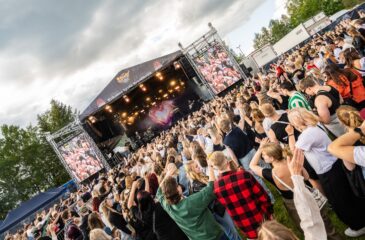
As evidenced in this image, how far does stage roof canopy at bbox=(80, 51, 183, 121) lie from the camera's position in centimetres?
1830

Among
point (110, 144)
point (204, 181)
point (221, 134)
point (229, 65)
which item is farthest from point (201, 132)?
point (110, 144)

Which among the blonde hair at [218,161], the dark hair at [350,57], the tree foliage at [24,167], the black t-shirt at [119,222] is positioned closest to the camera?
Answer: the blonde hair at [218,161]

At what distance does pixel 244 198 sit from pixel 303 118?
108cm

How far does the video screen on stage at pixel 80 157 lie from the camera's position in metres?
17.5

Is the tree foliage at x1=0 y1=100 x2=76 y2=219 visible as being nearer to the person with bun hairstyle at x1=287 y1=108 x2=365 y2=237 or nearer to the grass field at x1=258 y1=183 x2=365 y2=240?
the grass field at x1=258 y1=183 x2=365 y2=240

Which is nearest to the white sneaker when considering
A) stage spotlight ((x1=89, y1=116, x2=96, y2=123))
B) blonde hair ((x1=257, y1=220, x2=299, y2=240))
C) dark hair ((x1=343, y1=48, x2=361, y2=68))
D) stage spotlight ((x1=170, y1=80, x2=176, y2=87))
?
blonde hair ((x1=257, y1=220, x2=299, y2=240))

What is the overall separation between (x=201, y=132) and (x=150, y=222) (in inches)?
149

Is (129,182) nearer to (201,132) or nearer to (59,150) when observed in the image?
(201,132)

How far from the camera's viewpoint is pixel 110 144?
22.4 metres

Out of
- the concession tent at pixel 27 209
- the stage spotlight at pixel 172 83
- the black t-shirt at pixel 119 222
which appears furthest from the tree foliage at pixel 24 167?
the black t-shirt at pixel 119 222

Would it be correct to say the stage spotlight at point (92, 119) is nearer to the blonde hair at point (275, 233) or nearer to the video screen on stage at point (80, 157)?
the video screen on stage at point (80, 157)

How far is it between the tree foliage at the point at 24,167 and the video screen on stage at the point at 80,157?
Answer: 24.6 metres

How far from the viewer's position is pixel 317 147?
293 cm

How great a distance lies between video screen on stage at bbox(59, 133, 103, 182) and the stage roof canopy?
5.42 ft
